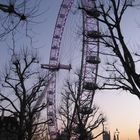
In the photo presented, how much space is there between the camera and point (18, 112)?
31.8 m

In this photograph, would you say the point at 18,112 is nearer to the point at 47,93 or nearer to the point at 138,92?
the point at 138,92

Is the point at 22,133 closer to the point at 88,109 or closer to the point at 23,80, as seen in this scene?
the point at 23,80

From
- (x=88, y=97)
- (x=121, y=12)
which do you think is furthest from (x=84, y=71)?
(x=121, y=12)

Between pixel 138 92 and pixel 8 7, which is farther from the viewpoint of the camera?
pixel 138 92

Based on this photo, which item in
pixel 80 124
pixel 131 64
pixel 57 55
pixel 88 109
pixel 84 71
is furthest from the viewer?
pixel 57 55

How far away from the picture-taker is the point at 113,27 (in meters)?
16.9

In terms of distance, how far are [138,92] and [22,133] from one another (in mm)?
17606

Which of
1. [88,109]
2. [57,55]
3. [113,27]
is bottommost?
[113,27]

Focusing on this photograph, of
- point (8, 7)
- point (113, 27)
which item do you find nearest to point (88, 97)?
point (113, 27)

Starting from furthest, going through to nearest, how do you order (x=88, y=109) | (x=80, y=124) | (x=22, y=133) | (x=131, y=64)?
(x=88, y=109) < (x=80, y=124) < (x=22, y=133) < (x=131, y=64)

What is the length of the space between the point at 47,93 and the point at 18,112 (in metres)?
33.8

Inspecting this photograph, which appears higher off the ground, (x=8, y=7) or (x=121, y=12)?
(x=121, y=12)

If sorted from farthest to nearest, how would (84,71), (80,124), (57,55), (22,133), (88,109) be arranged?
(57,55), (84,71), (88,109), (80,124), (22,133)

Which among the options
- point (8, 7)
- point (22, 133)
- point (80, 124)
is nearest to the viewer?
point (8, 7)
